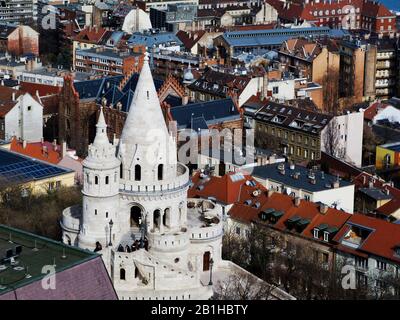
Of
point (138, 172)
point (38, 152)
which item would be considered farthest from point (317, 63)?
point (138, 172)

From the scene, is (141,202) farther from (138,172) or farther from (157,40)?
(157,40)

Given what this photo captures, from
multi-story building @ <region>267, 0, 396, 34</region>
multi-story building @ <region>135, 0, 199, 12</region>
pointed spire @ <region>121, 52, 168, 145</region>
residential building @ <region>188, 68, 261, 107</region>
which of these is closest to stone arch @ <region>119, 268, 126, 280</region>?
pointed spire @ <region>121, 52, 168, 145</region>

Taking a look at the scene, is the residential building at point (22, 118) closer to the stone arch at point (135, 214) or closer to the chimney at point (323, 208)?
the chimney at point (323, 208)

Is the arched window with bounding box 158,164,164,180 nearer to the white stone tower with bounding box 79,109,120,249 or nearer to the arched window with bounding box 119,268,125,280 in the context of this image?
the white stone tower with bounding box 79,109,120,249


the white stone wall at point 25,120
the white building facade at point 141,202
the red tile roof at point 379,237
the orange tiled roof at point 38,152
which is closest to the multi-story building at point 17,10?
the white stone wall at point 25,120

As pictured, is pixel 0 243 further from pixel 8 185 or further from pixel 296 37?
pixel 296 37
